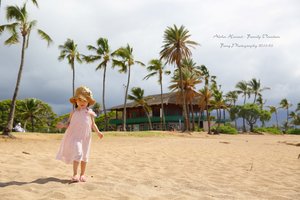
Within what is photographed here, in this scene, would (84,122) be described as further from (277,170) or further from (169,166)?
(277,170)

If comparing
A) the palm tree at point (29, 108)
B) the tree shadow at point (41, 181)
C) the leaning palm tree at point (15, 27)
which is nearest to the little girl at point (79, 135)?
the tree shadow at point (41, 181)

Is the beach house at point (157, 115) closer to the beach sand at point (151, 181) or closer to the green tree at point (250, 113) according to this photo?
the green tree at point (250, 113)

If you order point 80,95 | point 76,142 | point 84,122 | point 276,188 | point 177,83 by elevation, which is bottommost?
point 276,188

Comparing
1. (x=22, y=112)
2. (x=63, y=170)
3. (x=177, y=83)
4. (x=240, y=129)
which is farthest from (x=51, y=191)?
(x=240, y=129)

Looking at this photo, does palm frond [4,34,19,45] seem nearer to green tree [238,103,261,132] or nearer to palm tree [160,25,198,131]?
palm tree [160,25,198,131]

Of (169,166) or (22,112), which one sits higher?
(22,112)

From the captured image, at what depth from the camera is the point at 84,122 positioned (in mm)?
4836

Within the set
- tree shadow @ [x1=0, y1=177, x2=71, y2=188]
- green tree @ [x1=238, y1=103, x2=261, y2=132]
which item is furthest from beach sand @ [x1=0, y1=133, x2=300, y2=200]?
green tree @ [x1=238, y1=103, x2=261, y2=132]

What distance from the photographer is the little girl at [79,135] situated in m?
4.64

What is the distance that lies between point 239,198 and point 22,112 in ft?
157

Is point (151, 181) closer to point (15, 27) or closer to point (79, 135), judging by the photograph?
point (79, 135)

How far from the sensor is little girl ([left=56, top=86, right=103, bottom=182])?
15.2ft

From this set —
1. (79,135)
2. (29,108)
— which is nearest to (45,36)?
(79,135)

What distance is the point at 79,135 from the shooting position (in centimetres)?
475
